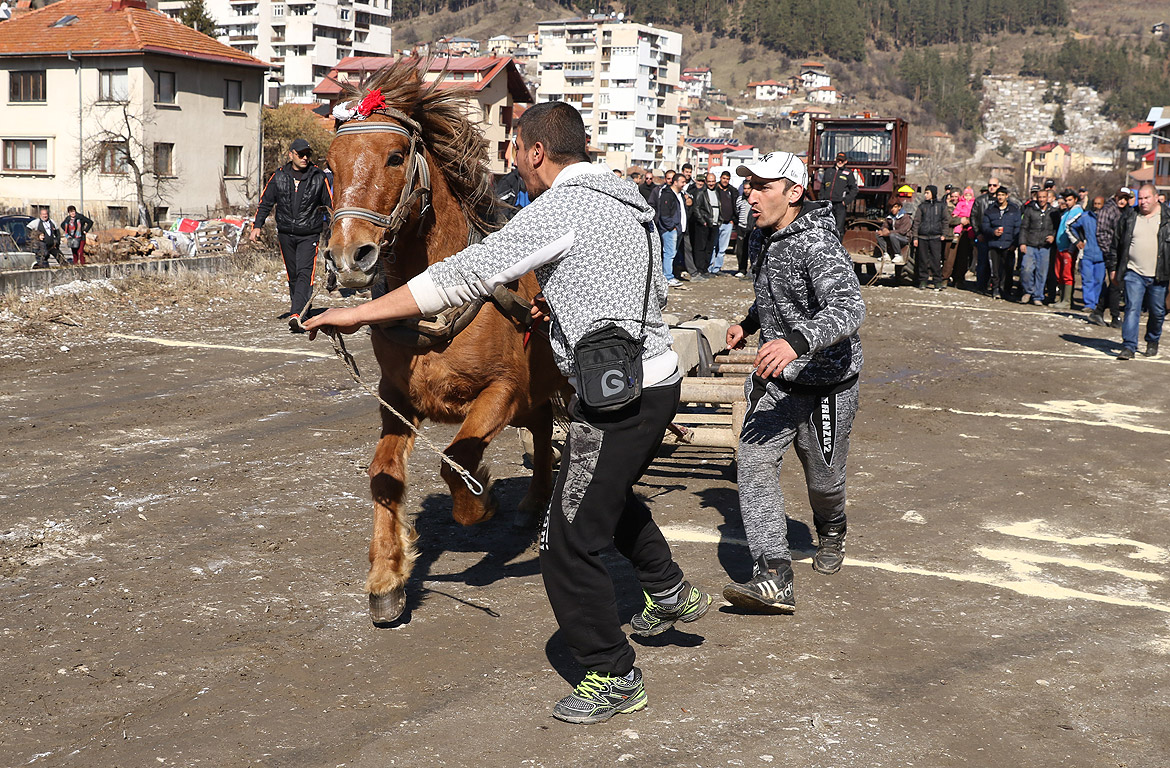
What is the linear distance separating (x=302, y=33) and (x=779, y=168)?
414 feet

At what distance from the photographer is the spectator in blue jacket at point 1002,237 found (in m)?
19.3

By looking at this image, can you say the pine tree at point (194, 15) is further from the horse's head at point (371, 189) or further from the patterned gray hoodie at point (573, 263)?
the patterned gray hoodie at point (573, 263)

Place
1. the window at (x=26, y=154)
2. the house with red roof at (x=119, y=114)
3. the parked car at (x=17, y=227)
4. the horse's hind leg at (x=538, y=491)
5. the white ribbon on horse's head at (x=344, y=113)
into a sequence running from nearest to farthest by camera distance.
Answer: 1. the white ribbon on horse's head at (x=344, y=113)
2. the horse's hind leg at (x=538, y=491)
3. the parked car at (x=17, y=227)
4. the house with red roof at (x=119, y=114)
5. the window at (x=26, y=154)

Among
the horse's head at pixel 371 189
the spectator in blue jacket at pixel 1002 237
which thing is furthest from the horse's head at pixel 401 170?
the spectator in blue jacket at pixel 1002 237

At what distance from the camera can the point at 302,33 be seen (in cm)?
12106

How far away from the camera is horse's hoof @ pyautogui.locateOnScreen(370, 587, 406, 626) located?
4680 millimetres

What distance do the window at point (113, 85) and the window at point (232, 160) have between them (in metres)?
4.66

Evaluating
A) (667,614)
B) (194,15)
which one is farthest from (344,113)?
(194,15)

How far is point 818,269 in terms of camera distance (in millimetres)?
4902

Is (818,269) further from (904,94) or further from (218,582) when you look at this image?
(904,94)

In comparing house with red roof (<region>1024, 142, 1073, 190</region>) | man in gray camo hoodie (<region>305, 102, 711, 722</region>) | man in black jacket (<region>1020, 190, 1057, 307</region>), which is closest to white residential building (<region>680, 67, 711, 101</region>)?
house with red roof (<region>1024, 142, 1073, 190</region>)

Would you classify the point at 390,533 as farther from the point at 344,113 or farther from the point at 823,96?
the point at 823,96

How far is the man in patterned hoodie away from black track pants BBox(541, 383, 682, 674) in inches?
43.8

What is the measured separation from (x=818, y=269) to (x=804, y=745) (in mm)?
2106
